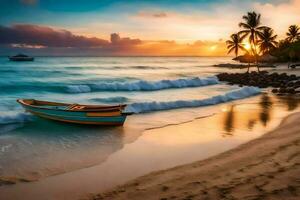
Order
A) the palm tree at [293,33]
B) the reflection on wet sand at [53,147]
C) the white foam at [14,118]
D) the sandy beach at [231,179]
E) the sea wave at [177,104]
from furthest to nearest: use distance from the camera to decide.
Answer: the palm tree at [293,33], the sea wave at [177,104], the white foam at [14,118], the reflection on wet sand at [53,147], the sandy beach at [231,179]

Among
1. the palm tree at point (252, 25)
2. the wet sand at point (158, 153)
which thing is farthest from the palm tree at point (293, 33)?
the wet sand at point (158, 153)

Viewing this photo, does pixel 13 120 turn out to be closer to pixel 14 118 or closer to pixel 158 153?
pixel 14 118

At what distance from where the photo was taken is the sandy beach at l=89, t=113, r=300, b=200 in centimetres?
671

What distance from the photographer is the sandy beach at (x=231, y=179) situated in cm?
671

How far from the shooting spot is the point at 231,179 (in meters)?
7.60

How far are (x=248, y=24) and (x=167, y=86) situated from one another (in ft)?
50.3

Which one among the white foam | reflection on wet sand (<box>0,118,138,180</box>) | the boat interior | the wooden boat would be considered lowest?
reflection on wet sand (<box>0,118,138,180</box>)

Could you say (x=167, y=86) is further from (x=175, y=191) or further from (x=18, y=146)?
(x=175, y=191)

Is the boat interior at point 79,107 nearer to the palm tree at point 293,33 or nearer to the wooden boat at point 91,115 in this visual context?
the wooden boat at point 91,115

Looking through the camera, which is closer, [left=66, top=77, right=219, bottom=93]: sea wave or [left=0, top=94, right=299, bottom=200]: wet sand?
[left=0, top=94, right=299, bottom=200]: wet sand

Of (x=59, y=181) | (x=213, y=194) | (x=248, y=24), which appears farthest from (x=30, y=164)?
(x=248, y=24)

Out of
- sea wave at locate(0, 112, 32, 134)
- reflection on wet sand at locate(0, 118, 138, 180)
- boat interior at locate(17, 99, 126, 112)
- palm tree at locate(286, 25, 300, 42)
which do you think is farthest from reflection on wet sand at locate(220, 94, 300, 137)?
palm tree at locate(286, 25, 300, 42)

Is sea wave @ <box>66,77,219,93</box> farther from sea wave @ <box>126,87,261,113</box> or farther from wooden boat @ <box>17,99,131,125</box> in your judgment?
wooden boat @ <box>17,99,131,125</box>

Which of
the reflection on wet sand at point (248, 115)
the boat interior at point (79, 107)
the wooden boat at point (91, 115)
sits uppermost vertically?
the boat interior at point (79, 107)
